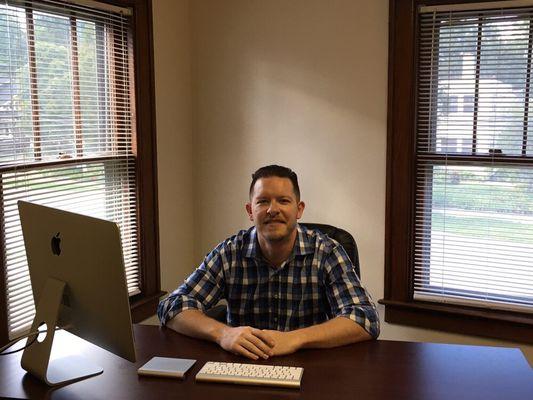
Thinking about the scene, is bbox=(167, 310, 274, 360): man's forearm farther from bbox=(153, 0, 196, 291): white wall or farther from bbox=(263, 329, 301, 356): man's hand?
bbox=(153, 0, 196, 291): white wall

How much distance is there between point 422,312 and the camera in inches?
123

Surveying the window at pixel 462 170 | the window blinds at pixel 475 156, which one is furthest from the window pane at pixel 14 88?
the window blinds at pixel 475 156

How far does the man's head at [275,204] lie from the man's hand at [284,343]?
1.42 ft

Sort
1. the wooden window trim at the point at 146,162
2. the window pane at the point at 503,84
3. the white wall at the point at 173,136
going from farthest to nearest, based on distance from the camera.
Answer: the white wall at the point at 173,136
the wooden window trim at the point at 146,162
the window pane at the point at 503,84

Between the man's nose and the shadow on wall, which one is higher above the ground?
the shadow on wall

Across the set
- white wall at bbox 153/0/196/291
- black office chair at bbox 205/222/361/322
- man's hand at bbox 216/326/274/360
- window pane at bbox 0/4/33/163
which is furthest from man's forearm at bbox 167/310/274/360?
white wall at bbox 153/0/196/291

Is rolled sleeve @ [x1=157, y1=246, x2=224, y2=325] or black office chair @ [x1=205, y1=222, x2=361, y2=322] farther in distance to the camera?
black office chair @ [x1=205, y1=222, x2=361, y2=322]

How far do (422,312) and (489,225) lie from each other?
0.55 meters

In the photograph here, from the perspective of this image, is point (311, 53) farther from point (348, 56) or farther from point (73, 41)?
point (73, 41)

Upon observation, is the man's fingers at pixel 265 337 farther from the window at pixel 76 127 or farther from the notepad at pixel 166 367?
the window at pixel 76 127

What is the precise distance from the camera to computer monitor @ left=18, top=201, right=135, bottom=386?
61.1 inches

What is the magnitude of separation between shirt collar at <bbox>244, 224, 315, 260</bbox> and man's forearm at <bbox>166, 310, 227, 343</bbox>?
315mm

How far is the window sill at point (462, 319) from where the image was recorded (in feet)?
9.59

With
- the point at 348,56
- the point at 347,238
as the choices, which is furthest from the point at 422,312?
the point at 348,56
